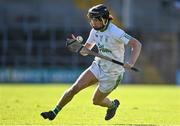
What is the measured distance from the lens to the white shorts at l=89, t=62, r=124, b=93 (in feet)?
48.3

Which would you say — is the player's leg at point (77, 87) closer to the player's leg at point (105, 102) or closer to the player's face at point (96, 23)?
the player's leg at point (105, 102)

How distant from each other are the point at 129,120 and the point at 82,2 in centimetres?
3426

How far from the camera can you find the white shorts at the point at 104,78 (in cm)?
1473

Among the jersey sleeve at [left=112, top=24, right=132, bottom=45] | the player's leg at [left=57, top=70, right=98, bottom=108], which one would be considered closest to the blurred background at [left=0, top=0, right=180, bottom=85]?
the player's leg at [left=57, top=70, right=98, bottom=108]

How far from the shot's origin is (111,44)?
47.7 ft

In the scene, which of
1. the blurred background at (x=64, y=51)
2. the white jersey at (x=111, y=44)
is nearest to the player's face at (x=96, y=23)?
Answer: the white jersey at (x=111, y=44)

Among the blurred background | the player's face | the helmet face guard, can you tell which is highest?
the helmet face guard

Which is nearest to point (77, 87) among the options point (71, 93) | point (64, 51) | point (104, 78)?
point (71, 93)

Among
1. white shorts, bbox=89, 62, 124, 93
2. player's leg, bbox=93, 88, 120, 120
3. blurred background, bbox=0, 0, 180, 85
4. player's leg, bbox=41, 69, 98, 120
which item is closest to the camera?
player's leg, bbox=41, 69, 98, 120

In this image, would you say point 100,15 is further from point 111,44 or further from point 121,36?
point 111,44

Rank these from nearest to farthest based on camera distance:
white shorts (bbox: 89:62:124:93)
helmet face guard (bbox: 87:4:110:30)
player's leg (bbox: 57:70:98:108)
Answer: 1. helmet face guard (bbox: 87:4:110:30)
2. player's leg (bbox: 57:70:98:108)
3. white shorts (bbox: 89:62:124:93)

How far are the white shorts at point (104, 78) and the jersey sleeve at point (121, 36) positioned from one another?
0.77 m

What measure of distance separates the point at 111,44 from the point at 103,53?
24 cm

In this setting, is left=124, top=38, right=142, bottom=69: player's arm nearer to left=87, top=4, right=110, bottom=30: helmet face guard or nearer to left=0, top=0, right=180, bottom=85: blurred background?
left=87, top=4, right=110, bottom=30: helmet face guard
